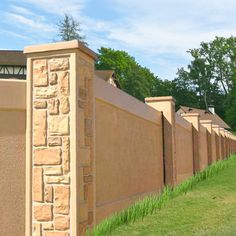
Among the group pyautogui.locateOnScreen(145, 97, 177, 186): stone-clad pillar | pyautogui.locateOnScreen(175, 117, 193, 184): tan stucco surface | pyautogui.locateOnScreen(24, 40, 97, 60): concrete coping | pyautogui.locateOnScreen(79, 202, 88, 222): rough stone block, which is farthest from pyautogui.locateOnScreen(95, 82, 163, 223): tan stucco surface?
pyautogui.locateOnScreen(175, 117, 193, 184): tan stucco surface

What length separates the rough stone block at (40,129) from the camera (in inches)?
209

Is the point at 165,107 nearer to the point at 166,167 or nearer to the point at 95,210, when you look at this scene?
the point at 166,167

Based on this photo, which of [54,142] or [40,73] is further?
[40,73]

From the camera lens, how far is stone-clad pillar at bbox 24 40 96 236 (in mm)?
5199

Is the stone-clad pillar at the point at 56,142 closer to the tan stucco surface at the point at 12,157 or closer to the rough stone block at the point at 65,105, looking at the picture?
the rough stone block at the point at 65,105

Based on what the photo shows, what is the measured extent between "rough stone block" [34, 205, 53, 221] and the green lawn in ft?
3.48

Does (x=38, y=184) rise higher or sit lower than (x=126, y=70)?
lower

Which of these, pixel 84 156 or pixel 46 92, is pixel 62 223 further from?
pixel 46 92

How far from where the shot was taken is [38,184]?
17.3 ft

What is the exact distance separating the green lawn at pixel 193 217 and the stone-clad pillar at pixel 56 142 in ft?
3.34

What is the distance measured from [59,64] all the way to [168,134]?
585 cm

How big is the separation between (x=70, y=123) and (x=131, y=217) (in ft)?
7.69

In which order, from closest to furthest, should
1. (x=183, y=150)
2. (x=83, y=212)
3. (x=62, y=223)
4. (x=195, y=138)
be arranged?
(x=62, y=223), (x=83, y=212), (x=183, y=150), (x=195, y=138)

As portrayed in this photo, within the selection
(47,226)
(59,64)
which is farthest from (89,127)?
(47,226)
